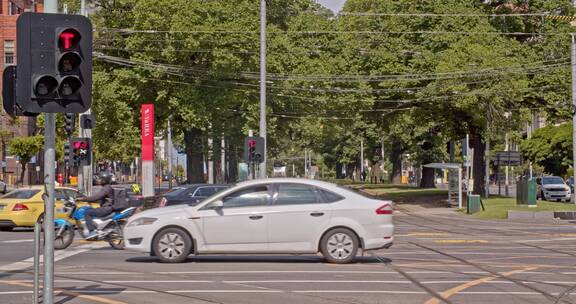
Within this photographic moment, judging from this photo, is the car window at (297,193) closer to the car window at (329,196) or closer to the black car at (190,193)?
the car window at (329,196)

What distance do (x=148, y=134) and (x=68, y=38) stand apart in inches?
1152

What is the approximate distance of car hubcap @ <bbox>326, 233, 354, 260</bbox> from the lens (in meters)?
17.0

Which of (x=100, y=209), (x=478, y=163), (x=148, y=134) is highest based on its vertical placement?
(x=148, y=134)

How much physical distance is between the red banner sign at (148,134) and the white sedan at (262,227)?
21.1m

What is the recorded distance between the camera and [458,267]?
653 inches

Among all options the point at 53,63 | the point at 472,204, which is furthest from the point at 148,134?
the point at 53,63

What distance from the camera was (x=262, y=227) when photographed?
16.8 metres

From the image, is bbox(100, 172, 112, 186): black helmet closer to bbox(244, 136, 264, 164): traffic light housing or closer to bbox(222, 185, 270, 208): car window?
bbox(222, 185, 270, 208): car window

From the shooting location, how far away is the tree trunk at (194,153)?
2064 inches

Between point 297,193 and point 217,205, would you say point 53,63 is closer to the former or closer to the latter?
point 217,205

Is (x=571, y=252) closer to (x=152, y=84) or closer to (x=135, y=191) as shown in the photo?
(x=135, y=191)

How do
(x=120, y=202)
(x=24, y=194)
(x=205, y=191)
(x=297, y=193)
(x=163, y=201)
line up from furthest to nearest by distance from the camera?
(x=205, y=191)
(x=163, y=201)
(x=24, y=194)
(x=120, y=202)
(x=297, y=193)

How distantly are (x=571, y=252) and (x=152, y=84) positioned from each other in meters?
31.7

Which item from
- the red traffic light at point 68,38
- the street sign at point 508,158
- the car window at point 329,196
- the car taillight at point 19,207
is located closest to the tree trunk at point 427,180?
the street sign at point 508,158
